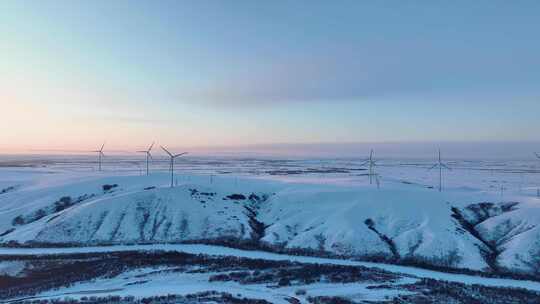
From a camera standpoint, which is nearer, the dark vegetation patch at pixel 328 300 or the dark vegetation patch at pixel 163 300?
the dark vegetation patch at pixel 163 300

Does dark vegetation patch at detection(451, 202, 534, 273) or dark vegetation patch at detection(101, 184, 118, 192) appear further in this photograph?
dark vegetation patch at detection(101, 184, 118, 192)

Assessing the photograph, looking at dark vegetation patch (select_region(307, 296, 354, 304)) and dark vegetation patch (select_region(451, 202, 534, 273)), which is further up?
dark vegetation patch (select_region(451, 202, 534, 273))

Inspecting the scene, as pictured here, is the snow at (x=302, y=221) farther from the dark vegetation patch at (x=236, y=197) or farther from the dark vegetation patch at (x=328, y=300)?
the dark vegetation patch at (x=328, y=300)

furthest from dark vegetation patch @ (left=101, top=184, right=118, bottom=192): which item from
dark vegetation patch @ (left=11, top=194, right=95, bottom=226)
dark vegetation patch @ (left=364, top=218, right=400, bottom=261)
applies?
dark vegetation patch @ (left=364, top=218, right=400, bottom=261)

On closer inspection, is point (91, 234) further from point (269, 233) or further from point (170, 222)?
point (269, 233)

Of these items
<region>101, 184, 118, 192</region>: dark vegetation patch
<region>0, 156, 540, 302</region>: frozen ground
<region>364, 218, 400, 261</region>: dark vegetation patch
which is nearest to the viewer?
<region>0, 156, 540, 302</region>: frozen ground

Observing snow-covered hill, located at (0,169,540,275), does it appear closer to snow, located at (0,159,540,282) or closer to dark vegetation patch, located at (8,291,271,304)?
snow, located at (0,159,540,282)

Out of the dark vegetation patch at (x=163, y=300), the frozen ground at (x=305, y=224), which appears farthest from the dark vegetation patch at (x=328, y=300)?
the dark vegetation patch at (x=163, y=300)

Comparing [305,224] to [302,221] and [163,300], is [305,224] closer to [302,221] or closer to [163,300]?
[302,221]
